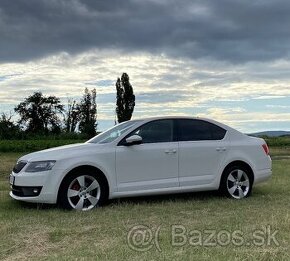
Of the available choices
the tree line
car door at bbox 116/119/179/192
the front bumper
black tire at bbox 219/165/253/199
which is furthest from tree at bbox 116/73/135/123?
the front bumper

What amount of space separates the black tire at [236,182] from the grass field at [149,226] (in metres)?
0.19

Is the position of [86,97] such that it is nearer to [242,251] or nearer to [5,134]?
[5,134]

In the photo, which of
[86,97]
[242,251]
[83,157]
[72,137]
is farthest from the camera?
[86,97]

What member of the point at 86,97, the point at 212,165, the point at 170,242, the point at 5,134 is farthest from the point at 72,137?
the point at 170,242

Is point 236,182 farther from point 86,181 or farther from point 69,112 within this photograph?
point 69,112

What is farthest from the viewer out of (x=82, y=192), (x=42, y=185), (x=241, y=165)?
(x=241, y=165)

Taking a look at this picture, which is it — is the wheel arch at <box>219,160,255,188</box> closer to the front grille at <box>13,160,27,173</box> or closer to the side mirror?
the side mirror

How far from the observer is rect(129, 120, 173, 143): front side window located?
8852 millimetres

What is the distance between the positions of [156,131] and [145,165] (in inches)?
28.6

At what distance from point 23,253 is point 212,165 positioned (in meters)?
4.53

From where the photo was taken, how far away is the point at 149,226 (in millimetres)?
6684

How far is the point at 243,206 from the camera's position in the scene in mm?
8328

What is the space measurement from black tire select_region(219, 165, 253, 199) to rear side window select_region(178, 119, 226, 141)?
2.18ft

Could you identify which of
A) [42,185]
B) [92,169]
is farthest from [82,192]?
[42,185]
